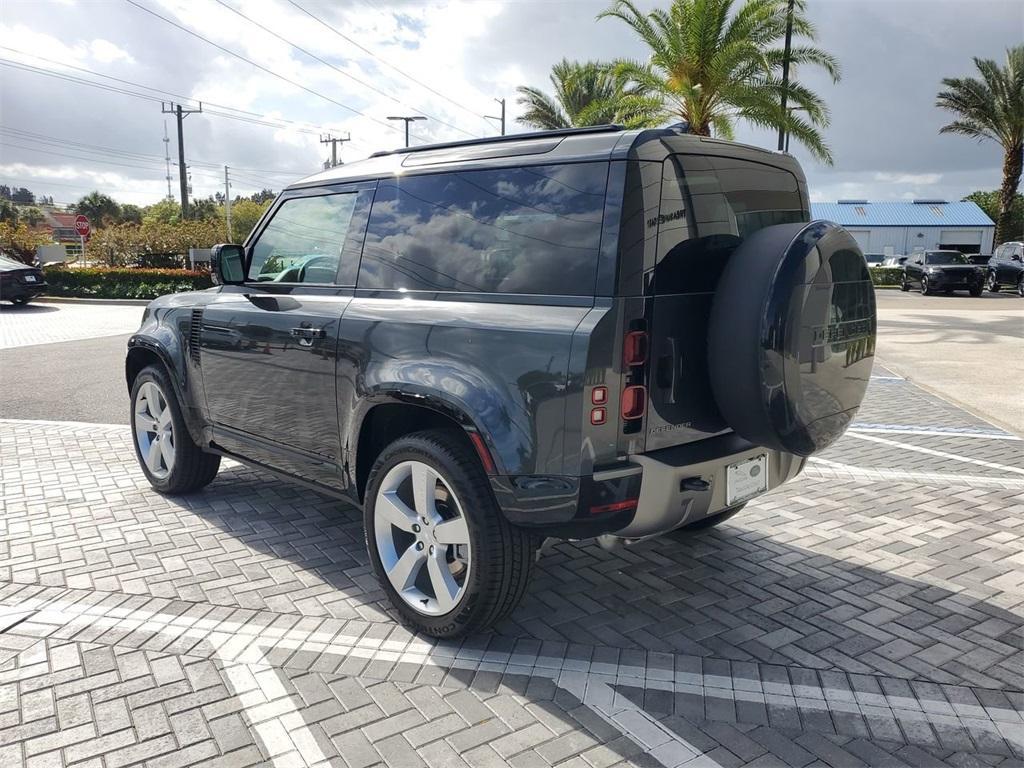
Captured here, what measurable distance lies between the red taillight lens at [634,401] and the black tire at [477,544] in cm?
62

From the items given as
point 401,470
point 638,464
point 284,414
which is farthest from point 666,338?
→ point 284,414

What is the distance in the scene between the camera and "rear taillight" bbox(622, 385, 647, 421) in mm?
2805

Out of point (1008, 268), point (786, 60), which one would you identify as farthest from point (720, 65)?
point (1008, 268)

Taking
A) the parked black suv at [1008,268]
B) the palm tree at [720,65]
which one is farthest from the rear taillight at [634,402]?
the parked black suv at [1008,268]

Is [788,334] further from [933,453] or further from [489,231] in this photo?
[933,453]

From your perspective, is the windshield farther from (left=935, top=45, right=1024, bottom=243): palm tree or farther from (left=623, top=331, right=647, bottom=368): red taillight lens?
(left=623, top=331, right=647, bottom=368): red taillight lens

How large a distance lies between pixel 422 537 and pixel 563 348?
1100 mm

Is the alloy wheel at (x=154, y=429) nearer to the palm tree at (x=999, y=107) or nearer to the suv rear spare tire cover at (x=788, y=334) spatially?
the suv rear spare tire cover at (x=788, y=334)

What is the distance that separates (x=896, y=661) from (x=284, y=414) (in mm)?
3007

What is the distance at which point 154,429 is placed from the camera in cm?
514

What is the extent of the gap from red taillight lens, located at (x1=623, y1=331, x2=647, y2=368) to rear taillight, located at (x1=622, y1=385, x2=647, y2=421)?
0.31 ft

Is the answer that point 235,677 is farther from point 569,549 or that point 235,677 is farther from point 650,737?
point 569,549

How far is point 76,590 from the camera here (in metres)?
3.74

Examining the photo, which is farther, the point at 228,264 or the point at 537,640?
the point at 228,264
